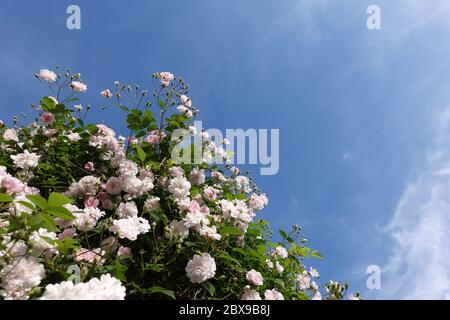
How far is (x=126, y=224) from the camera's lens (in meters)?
2.01

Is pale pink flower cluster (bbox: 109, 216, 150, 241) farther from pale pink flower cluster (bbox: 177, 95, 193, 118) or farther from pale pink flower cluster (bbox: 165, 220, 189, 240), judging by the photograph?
pale pink flower cluster (bbox: 177, 95, 193, 118)

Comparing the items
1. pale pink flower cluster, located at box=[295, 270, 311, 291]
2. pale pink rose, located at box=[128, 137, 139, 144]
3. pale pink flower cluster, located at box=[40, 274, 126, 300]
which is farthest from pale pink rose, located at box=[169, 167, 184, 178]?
pale pink flower cluster, located at box=[40, 274, 126, 300]

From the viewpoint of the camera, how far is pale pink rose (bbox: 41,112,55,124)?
10.4 feet

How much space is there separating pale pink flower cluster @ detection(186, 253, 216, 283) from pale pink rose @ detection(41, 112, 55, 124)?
1.85 meters

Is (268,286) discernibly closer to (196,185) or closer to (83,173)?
(196,185)

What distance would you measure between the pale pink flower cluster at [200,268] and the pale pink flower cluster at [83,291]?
788 mm

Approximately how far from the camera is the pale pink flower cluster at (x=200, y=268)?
2.05 metres

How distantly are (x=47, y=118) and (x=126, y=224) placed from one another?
164 cm

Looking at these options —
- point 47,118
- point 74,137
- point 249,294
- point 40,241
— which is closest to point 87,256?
point 40,241

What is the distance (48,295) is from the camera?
124 centimetres

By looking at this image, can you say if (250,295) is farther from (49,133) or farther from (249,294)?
(49,133)

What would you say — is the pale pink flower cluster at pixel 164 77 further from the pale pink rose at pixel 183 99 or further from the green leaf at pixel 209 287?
the green leaf at pixel 209 287
